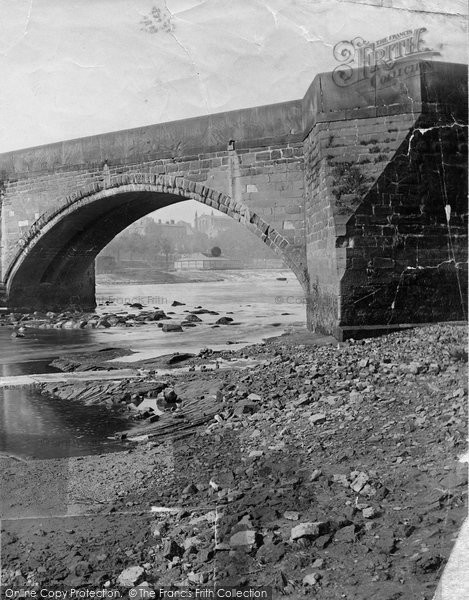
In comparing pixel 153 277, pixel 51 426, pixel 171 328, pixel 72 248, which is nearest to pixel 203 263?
pixel 153 277

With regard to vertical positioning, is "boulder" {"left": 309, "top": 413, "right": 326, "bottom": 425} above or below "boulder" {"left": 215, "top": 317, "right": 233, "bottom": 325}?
above

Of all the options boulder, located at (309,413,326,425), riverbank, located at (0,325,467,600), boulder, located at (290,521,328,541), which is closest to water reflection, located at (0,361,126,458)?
riverbank, located at (0,325,467,600)

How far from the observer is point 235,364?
7176mm

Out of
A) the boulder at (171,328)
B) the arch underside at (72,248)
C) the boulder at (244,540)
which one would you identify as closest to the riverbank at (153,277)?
the arch underside at (72,248)

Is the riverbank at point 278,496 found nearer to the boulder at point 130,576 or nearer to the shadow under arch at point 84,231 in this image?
the boulder at point 130,576

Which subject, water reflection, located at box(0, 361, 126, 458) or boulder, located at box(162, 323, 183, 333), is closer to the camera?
water reflection, located at box(0, 361, 126, 458)

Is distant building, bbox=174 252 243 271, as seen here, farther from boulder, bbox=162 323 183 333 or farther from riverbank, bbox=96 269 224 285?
boulder, bbox=162 323 183 333

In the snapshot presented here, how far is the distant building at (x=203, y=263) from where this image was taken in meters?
→ 46.9

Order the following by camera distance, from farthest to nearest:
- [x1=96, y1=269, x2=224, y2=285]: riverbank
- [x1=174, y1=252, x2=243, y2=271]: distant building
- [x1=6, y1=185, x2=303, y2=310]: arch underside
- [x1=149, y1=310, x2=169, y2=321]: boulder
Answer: [x1=174, y1=252, x2=243, y2=271]: distant building < [x1=96, y1=269, x2=224, y2=285]: riverbank < [x1=149, y1=310, x2=169, y2=321]: boulder < [x1=6, y1=185, x2=303, y2=310]: arch underside

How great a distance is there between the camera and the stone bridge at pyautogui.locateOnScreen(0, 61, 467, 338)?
7051mm

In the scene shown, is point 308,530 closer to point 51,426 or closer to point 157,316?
point 51,426

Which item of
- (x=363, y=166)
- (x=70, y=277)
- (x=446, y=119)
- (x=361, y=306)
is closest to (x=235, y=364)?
(x=361, y=306)

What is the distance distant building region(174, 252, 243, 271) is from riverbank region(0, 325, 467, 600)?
41.7m

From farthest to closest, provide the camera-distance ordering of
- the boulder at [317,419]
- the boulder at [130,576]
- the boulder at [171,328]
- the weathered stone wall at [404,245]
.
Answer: the boulder at [171,328], the weathered stone wall at [404,245], the boulder at [317,419], the boulder at [130,576]
